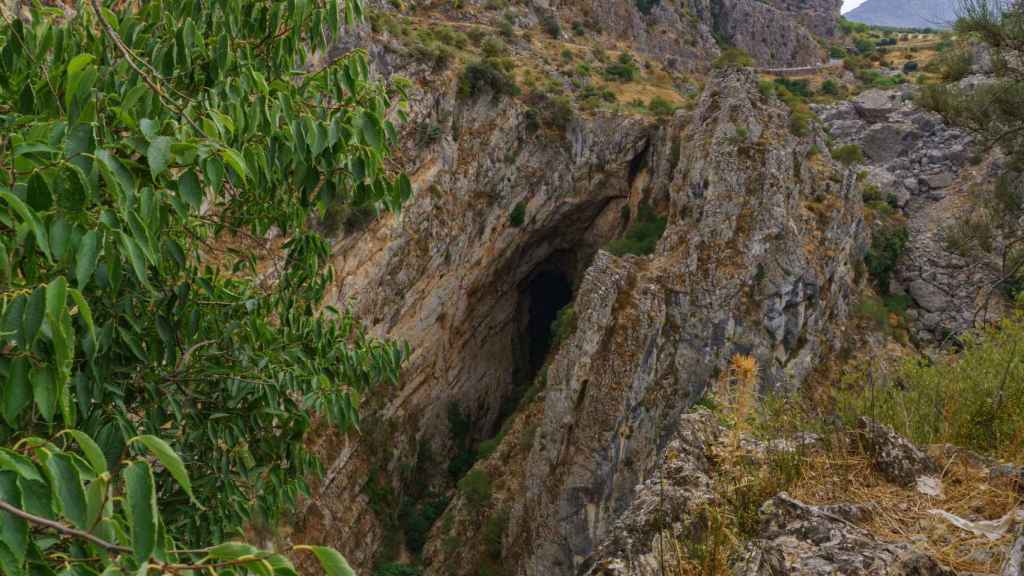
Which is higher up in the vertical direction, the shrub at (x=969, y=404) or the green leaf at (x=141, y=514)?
the green leaf at (x=141, y=514)

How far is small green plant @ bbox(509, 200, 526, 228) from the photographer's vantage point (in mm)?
23859

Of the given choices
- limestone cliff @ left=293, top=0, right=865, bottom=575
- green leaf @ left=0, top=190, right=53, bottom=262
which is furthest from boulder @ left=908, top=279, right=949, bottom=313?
green leaf @ left=0, top=190, right=53, bottom=262

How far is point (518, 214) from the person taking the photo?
2389 centimetres

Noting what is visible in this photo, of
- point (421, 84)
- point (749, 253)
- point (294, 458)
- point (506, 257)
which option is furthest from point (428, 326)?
point (294, 458)

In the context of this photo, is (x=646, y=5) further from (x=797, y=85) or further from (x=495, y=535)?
(x=495, y=535)

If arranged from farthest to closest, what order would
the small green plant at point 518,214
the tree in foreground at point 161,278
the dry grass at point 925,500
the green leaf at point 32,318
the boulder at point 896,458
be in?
1. the small green plant at point 518,214
2. the boulder at point 896,458
3. the dry grass at point 925,500
4. the green leaf at point 32,318
5. the tree in foreground at point 161,278

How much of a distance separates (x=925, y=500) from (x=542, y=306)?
89.1ft

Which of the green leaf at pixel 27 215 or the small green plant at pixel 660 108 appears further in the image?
the small green plant at pixel 660 108

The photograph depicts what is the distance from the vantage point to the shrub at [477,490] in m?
19.2

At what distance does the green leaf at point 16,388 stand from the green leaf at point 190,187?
652 millimetres

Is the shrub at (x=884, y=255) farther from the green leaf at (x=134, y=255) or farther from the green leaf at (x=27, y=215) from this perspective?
the green leaf at (x=27, y=215)

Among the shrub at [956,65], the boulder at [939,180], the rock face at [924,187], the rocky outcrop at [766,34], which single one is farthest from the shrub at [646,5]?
the shrub at [956,65]

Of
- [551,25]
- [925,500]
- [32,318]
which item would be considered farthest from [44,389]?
[551,25]

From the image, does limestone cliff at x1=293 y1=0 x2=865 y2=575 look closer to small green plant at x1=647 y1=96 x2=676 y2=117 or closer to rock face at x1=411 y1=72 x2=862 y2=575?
rock face at x1=411 y1=72 x2=862 y2=575
